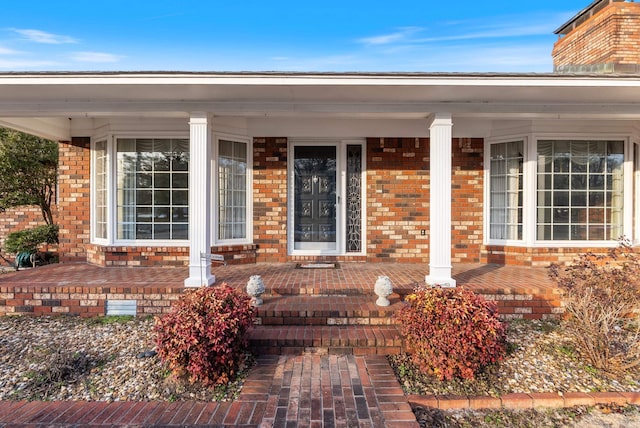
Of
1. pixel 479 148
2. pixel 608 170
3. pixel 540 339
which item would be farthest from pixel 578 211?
pixel 540 339

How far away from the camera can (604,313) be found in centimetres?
315

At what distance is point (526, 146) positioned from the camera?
19.4 feet

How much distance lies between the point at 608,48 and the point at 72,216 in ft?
39.5

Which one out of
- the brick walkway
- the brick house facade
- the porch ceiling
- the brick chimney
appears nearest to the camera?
the brick walkway

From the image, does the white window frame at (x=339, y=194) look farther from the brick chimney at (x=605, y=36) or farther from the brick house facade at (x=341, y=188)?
the brick chimney at (x=605, y=36)

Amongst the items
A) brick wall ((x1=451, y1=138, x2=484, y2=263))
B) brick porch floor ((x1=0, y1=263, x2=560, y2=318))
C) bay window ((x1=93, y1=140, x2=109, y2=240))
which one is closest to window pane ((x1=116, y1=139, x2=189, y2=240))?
bay window ((x1=93, y1=140, x2=109, y2=240))

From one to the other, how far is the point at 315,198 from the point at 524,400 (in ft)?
14.7

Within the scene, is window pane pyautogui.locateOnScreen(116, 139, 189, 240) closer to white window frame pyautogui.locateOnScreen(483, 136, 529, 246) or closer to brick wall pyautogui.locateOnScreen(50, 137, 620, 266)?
brick wall pyautogui.locateOnScreen(50, 137, 620, 266)

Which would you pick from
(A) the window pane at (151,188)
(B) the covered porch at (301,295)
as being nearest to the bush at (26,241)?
(B) the covered porch at (301,295)

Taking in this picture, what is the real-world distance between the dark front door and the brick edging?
385cm

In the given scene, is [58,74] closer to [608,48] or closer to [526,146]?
[526,146]

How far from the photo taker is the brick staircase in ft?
11.2

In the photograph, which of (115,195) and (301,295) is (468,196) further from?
(115,195)

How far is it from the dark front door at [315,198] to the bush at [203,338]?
3347 mm
